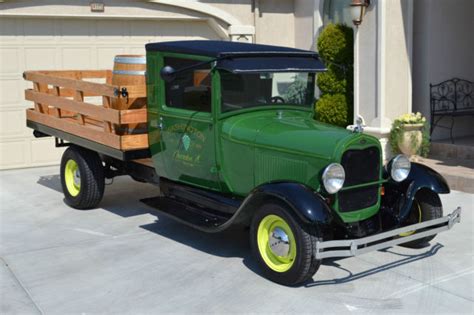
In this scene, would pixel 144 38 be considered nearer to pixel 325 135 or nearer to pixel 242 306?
pixel 325 135

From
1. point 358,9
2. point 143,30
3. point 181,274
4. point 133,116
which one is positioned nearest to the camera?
point 181,274

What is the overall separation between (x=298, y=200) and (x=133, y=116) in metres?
2.31

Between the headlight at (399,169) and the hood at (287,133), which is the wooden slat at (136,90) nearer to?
the hood at (287,133)

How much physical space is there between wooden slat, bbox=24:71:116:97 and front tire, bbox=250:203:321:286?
2264 mm

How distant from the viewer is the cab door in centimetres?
572

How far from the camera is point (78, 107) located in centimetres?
699

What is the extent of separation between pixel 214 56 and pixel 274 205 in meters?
1.46

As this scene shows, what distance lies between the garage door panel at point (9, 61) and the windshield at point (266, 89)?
5.05m

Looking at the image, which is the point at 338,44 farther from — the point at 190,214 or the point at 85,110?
the point at 190,214

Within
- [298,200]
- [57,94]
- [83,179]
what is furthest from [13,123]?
[298,200]

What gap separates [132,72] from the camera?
22.3ft

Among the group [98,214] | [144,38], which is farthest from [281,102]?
[144,38]

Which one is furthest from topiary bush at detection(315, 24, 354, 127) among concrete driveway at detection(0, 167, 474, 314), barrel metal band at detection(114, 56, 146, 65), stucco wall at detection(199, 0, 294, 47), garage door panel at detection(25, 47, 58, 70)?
garage door panel at detection(25, 47, 58, 70)

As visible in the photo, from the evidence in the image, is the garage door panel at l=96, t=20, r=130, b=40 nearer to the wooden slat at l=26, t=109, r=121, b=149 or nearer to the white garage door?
the white garage door
